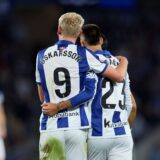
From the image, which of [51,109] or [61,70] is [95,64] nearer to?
[61,70]

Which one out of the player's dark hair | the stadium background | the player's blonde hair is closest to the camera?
the player's blonde hair

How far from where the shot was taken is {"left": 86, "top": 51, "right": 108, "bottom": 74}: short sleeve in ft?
30.1

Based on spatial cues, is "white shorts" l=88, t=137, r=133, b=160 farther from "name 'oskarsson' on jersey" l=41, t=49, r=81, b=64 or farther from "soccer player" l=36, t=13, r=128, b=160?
"name 'oskarsson' on jersey" l=41, t=49, r=81, b=64

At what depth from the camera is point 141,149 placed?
20547mm

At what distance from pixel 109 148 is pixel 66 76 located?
2.68ft

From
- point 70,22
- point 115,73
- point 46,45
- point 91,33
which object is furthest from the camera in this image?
point 46,45

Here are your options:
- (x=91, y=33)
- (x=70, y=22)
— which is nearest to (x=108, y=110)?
(x=91, y=33)

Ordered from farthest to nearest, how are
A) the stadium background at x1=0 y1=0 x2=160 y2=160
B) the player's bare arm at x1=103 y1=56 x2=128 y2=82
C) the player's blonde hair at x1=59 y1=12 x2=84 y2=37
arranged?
the stadium background at x1=0 y1=0 x2=160 y2=160
the player's bare arm at x1=103 y1=56 x2=128 y2=82
the player's blonde hair at x1=59 y1=12 x2=84 y2=37

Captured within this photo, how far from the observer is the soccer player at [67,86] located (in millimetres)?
9156

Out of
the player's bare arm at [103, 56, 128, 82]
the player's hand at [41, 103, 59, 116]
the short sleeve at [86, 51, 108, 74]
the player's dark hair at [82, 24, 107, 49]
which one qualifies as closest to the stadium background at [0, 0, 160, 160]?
the player's dark hair at [82, 24, 107, 49]

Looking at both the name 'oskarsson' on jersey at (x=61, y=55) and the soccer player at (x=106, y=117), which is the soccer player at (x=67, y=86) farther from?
the soccer player at (x=106, y=117)

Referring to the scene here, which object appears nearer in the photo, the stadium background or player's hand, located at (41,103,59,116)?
player's hand, located at (41,103,59,116)

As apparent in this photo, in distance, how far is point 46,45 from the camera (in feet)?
79.5

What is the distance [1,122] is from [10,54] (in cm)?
1588
